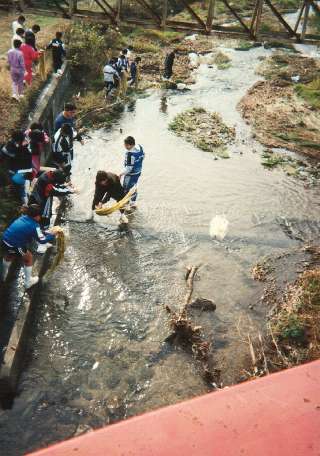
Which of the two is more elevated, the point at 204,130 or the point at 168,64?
the point at 168,64

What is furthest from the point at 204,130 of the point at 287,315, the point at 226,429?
the point at 226,429

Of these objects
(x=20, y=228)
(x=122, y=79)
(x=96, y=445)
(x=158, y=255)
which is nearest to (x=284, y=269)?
(x=158, y=255)

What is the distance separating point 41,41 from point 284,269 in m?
15.3

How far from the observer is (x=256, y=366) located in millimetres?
7031

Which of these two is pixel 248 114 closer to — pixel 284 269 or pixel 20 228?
pixel 284 269

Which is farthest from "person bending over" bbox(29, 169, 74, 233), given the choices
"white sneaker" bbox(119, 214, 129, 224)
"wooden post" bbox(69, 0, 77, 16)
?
"wooden post" bbox(69, 0, 77, 16)

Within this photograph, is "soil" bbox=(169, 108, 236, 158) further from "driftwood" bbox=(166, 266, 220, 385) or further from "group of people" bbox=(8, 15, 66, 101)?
"driftwood" bbox=(166, 266, 220, 385)

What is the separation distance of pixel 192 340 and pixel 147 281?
1.81 metres

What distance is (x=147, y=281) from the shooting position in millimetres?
8750

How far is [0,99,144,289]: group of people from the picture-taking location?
6.77 metres

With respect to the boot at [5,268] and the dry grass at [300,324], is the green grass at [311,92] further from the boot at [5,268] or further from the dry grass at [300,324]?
the boot at [5,268]

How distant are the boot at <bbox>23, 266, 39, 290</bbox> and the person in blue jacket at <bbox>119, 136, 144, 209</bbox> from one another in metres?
3.52

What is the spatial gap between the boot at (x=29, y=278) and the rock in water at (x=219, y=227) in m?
4.62

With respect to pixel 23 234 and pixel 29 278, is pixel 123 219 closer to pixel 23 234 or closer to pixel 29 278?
pixel 29 278
